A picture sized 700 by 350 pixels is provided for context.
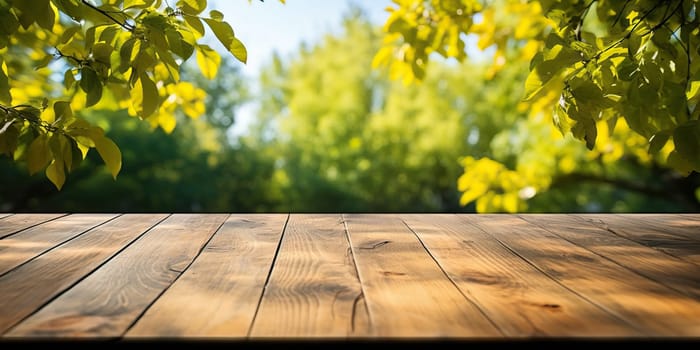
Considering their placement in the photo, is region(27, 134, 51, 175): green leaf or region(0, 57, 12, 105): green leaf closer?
region(27, 134, 51, 175): green leaf

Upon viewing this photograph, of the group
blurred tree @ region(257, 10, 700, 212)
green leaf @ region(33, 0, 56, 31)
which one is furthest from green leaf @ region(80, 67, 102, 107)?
blurred tree @ region(257, 10, 700, 212)

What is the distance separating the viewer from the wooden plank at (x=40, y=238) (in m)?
1.39

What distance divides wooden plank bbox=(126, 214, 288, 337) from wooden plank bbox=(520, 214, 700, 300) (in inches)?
28.9

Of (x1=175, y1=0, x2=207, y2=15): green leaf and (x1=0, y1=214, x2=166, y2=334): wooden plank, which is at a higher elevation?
(x1=175, y1=0, x2=207, y2=15): green leaf

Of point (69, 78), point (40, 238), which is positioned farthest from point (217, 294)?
point (40, 238)

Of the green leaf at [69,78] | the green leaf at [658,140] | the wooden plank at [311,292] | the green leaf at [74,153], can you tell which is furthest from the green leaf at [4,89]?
the green leaf at [658,140]

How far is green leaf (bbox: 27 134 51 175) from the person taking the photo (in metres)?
1.23

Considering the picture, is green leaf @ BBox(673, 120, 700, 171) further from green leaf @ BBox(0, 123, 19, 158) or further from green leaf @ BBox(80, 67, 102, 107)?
green leaf @ BBox(0, 123, 19, 158)

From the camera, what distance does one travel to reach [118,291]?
3.54 ft

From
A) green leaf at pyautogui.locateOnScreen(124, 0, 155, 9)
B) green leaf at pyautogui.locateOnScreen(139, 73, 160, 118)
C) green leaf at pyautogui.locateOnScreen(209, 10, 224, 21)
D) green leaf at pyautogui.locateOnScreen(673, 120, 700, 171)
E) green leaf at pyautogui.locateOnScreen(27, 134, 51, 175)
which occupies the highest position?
green leaf at pyautogui.locateOnScreen(124, 0, 155, 9)

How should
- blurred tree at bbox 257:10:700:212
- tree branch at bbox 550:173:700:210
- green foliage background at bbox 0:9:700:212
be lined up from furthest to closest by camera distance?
blurred tree at bbox 257:10:700:212, green foliage background at bbox 0:9:700:212, tree branch at bbox 550:173:700:210

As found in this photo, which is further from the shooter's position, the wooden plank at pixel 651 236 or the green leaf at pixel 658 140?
the wooden plank at pixel 651 236

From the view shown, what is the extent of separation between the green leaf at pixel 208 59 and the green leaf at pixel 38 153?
419 mm

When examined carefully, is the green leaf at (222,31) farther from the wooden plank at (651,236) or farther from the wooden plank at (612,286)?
the wooden plank at (651,236)
